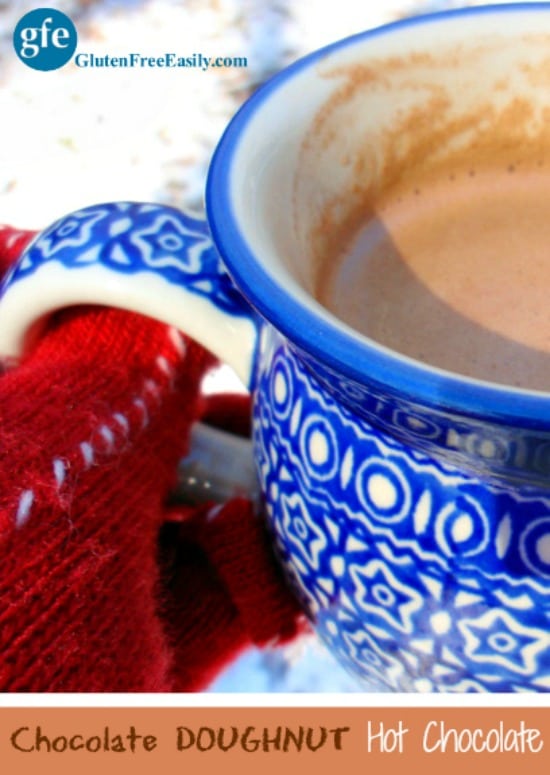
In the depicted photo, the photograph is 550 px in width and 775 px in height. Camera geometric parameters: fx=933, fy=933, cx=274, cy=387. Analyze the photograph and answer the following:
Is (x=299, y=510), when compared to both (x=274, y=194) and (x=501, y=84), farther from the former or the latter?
(x=501, y=84)

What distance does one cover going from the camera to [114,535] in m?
0.37

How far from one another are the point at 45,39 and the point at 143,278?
0.21 m

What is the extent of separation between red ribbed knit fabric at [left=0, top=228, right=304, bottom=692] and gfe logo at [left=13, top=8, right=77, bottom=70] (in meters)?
0.11

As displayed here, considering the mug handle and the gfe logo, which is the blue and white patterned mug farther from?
the gfe logo

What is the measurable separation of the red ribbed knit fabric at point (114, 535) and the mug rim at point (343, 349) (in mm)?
120

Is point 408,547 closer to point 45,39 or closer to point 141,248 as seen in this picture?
point 141,248

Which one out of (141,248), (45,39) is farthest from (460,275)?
(45,39)

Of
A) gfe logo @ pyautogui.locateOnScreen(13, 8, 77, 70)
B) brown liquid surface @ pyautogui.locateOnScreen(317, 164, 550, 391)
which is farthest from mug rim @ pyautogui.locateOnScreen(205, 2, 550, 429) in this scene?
gfe logo @ pyautogui.locateOnScreen(13, 8, 77, 70)

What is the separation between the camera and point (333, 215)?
440mm

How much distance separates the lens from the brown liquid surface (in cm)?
41
